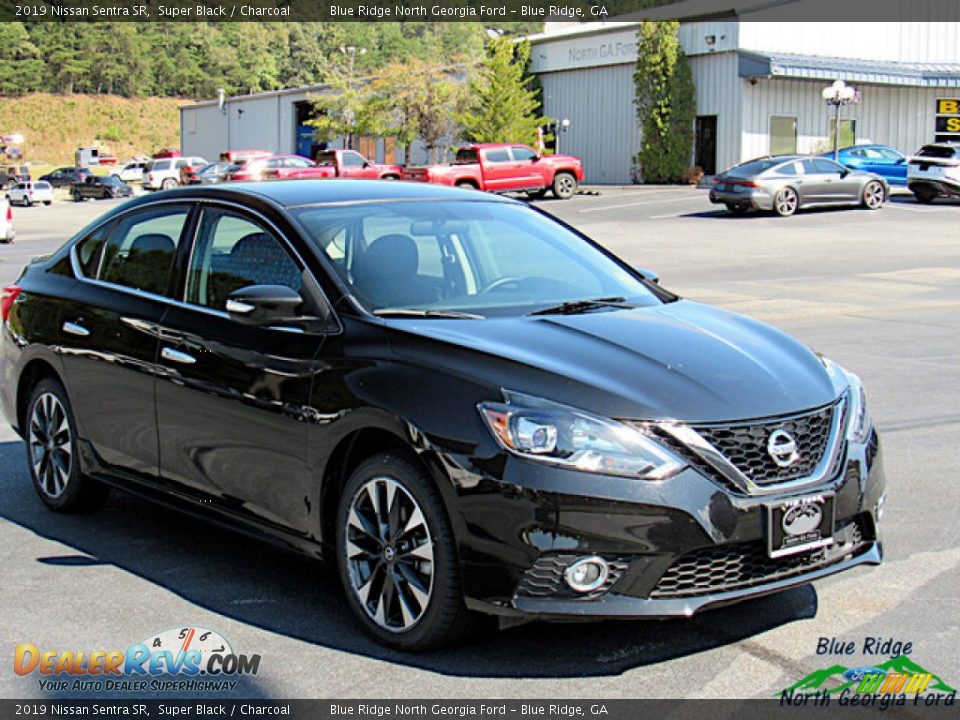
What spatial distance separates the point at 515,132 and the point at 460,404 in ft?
164

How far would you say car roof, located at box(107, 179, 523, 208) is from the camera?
5.66 metres

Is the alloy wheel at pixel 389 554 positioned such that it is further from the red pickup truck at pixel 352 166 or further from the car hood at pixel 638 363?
the red pickup truck at pixel 352 166

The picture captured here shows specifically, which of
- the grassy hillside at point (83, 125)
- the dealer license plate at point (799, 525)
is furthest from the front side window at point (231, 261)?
the grassy hillside at point (83, 125)

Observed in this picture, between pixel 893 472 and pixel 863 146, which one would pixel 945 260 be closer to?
pixel 893 472

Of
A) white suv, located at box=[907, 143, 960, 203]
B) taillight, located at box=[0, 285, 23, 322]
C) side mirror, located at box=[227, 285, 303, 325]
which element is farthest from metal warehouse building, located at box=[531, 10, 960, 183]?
side mirror, located at box=[227, 285, 303, 325]

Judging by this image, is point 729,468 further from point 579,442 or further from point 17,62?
point 17,62

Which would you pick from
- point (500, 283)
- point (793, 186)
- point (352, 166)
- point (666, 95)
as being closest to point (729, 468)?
point (500, 283)

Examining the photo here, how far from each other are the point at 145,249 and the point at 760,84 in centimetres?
4401

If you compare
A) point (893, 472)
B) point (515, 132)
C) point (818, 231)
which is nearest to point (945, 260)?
point (818, 231)

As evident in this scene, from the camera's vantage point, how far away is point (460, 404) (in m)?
4.36

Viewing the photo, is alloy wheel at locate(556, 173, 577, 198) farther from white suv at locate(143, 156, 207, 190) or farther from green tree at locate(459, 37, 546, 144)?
white suv at locate(143, 156, 207, 190)

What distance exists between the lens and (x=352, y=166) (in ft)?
155

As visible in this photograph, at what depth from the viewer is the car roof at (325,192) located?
18.6 ft

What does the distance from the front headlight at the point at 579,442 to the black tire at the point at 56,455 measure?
9.25ft
